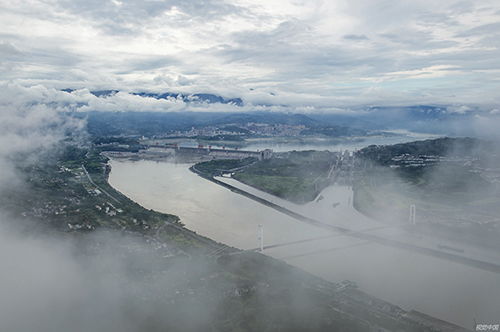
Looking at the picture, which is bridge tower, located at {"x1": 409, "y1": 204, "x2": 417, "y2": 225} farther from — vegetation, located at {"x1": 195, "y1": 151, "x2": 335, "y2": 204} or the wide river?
vegetation, located at {"x1": 195, "y1": 151, "x2": 335, "y2": 204}

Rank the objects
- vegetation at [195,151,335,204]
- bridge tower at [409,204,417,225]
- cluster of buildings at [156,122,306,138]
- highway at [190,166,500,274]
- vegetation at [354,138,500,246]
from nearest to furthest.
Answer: highway at [190,166,500,274], vegetation at [354,138,500,246], bridge tower at [409,204,417,225], vegetation at [195,151,335,204], cluster of buildings at [156,122,306,138]

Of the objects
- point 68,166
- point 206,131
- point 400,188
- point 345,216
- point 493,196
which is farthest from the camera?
point 206,131

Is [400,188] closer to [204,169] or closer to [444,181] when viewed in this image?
[444,181]

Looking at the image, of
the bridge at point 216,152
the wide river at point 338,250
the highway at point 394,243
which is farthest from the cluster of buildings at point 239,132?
the highway at point 394,243

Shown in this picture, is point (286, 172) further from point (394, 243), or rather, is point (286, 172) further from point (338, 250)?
point (338, 250)

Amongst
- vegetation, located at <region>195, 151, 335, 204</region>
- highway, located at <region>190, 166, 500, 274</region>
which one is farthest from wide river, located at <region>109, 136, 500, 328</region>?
vegetation, located at <region>195, 151, 335, 204</region>

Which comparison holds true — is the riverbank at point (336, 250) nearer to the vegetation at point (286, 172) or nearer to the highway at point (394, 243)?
the highway at point (394, 243)

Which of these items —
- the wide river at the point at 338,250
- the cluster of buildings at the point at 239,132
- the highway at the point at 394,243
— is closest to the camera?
the wide river at the point at 338,250

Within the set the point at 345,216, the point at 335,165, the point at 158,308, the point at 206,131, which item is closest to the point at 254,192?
the point at 345,216
